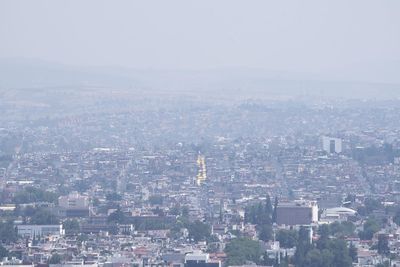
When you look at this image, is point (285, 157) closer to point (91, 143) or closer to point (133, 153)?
point (133, 153)

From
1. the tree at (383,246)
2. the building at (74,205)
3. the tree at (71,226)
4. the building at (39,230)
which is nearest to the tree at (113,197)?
the building at (74,205)

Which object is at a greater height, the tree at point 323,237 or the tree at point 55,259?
the tree at point 55,259

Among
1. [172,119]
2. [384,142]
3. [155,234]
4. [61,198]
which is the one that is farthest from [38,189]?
[172,119]

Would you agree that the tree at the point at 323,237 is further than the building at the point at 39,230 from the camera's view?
No

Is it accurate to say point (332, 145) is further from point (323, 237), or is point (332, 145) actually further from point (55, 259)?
point (55, 259)

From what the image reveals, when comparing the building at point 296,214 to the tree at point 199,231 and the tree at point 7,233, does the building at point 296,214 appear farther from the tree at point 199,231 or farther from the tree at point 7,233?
the tree at point 7,233

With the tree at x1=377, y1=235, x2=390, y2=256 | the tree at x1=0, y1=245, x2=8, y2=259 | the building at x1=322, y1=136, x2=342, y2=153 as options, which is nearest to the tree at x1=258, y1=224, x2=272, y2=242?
the tree at x1=377, y1=235, x2=390, y2=256
